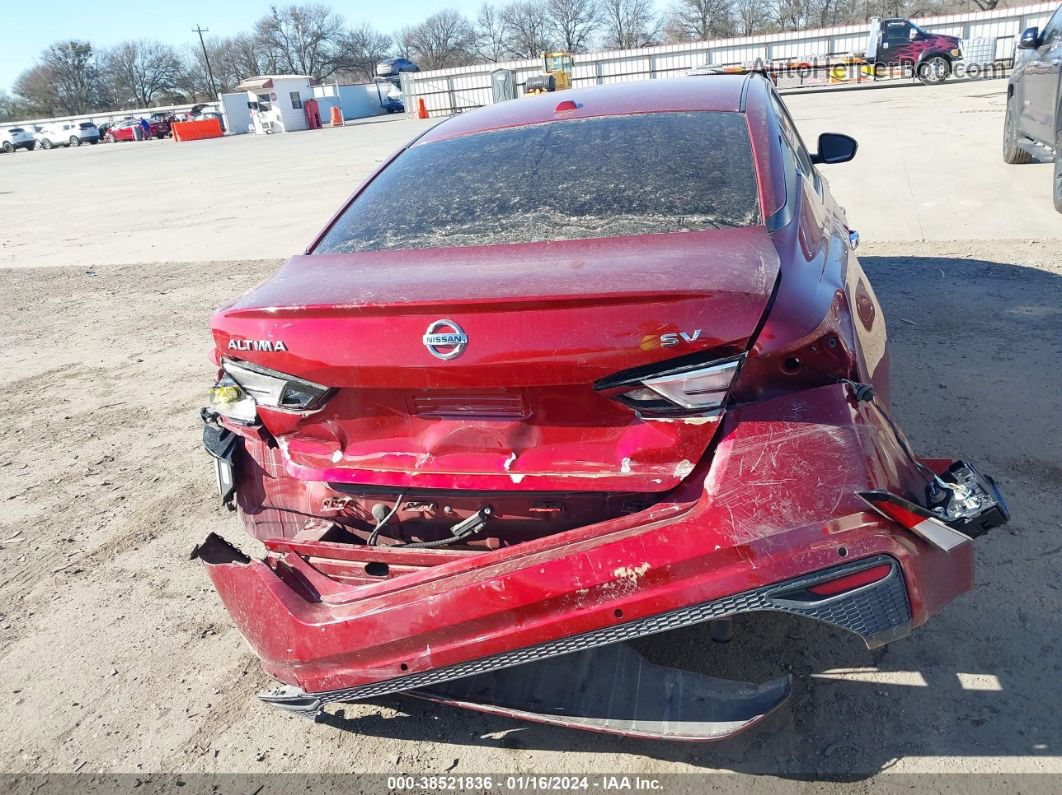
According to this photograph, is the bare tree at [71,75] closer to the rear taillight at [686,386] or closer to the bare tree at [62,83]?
the bare tree at [62,83]

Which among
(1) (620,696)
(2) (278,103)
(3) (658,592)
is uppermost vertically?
(2) (278,103)

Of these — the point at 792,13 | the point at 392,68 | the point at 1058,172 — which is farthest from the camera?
the point at 792,13

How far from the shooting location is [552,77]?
3475 cm

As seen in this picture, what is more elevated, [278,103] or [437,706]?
[278,103]

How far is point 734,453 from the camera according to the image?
1.89 m

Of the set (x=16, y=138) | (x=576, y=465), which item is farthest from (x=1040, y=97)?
(x=16, y=138)

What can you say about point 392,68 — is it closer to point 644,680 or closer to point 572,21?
point 572,21

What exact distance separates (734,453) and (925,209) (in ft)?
24.9

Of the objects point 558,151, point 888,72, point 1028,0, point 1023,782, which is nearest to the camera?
point 1023,782

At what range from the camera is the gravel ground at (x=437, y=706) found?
2.22 m

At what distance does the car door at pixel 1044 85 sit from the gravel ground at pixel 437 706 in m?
3.55

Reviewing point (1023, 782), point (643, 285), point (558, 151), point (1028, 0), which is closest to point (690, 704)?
point (1023, 782)

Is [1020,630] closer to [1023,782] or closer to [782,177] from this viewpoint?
[1023,782]

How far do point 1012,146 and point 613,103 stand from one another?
8.77m
